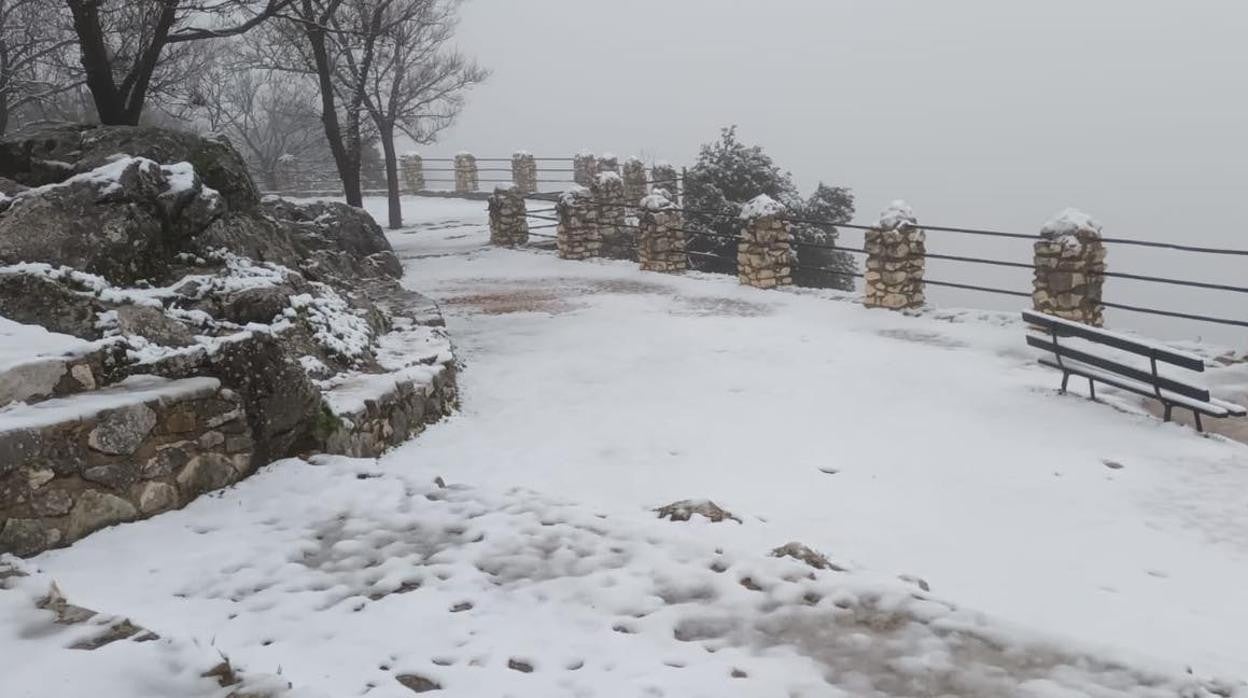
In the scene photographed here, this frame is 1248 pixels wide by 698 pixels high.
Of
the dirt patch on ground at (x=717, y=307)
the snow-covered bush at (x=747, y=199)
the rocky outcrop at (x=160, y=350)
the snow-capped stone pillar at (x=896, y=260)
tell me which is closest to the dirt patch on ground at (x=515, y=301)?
the dirt patch on ground at (x=717, y=307)

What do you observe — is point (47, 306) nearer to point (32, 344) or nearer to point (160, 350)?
point (32, 344)

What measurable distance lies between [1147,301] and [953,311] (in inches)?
1878

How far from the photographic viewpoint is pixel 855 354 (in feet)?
32.4

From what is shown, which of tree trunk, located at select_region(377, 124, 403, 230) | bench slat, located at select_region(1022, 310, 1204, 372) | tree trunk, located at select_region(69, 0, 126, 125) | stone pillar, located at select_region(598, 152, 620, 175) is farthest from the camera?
stone pillar, located at select_region(598, 152, 620, 175)

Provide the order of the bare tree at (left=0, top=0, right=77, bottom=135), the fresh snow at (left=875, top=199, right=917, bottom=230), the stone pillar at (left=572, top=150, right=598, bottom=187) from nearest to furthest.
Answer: the fresh snow at (left=875, top=199, right=917, bottom=230)
the bare tree at (left=0, top=0, right=77, bottom=135)
the stone pillar at (left=572, top=150, right=598, bottom=187)

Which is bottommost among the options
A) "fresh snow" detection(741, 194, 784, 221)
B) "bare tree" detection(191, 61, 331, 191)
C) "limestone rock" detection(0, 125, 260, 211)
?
"fresh snow" detection(741, 194, 784, 221)

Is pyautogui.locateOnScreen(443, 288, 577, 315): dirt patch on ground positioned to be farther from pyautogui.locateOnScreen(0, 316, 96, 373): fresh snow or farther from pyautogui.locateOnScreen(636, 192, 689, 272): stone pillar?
pyautogui.locateOnScreen(0, 316, 96, 373): fresh snow

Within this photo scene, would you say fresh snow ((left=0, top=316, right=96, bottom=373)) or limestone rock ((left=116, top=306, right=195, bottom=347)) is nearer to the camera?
fresh snow ((left=0, top=316, right=96, bottom=373))

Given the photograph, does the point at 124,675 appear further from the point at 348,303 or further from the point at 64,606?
the point at 348,303

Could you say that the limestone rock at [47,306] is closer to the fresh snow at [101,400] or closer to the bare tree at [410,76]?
the fresh snow at [101,400]

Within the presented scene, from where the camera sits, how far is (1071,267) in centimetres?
1026

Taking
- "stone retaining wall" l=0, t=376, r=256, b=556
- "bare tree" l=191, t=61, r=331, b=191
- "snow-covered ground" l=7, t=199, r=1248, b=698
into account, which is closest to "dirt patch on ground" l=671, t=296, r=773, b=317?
"snow-covered ground" l=7, t=199, r=1248, b=698

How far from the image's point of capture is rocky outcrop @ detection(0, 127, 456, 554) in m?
3.92

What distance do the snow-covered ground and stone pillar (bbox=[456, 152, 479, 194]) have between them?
2515 centimetres
